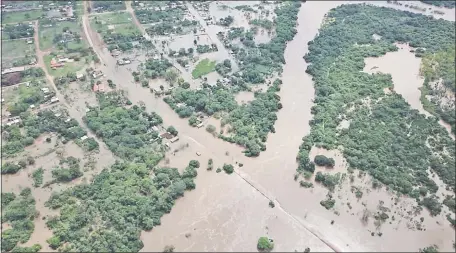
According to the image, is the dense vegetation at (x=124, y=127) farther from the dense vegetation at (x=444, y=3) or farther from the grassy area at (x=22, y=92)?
the dense vegetation at (x=444, y=3)

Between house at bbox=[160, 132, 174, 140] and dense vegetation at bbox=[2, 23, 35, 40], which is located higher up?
dense vegetation at bbox=[2, 23, 35, 40]

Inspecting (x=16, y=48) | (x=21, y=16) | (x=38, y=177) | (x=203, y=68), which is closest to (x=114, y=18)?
(x=21, y=16)

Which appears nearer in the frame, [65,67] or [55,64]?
[65,67]

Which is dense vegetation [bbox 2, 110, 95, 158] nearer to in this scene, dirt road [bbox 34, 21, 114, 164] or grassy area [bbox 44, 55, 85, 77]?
dirt road [bbox 34, 21, 114, 164]

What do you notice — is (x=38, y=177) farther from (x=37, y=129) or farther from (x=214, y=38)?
(x=214, y=38)

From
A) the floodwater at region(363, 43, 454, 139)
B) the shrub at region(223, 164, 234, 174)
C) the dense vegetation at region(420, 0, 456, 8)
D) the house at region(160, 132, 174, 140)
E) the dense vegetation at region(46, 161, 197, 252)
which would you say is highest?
the dense vegetation at region(420, 0, 456, 8)

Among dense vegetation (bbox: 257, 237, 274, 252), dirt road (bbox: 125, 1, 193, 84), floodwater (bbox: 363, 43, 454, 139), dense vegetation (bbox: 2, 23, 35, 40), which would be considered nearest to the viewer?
dense vegetation (bbox: 257, 237, 274, 252)

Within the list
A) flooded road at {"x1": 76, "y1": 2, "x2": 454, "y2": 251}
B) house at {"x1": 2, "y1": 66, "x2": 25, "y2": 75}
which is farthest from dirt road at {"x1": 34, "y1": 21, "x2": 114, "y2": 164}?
flooded road at {"x1": 76, "y1": 2, "x2": 454, "y2": 251}
